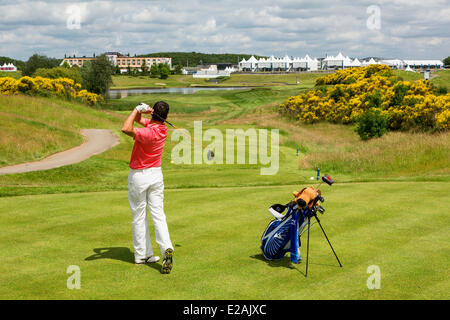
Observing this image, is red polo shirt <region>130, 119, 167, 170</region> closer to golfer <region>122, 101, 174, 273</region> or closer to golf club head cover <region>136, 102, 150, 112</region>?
golfer <region>122, 101, 174, 273</region>

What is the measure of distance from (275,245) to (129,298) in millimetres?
2794

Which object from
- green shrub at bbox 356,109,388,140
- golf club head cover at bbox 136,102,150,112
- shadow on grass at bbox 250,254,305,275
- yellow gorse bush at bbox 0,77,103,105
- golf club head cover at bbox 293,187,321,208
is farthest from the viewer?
yellow gorse bush at bbox 0,77,103,105

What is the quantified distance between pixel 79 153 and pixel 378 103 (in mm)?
41398

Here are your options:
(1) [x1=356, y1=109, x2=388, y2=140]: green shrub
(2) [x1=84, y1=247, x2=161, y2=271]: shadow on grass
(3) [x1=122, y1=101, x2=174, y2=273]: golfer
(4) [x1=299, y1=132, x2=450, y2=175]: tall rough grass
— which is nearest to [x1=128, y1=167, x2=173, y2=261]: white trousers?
(3) [x1=122, y1=101, x2=174, y2=273]: golfer

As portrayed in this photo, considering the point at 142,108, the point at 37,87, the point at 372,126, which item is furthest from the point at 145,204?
the point at 37,87

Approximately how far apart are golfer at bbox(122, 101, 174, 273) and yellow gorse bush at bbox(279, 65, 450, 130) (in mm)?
44231

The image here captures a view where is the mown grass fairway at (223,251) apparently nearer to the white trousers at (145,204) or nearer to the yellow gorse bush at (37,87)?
the white trousers at (145,204)

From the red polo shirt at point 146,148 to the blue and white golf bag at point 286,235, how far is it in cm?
234

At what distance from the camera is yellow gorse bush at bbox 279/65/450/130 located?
5047 cm

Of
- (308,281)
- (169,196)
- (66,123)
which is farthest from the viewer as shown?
(66,123)

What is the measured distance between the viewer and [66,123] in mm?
47156

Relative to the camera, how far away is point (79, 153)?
115ft
